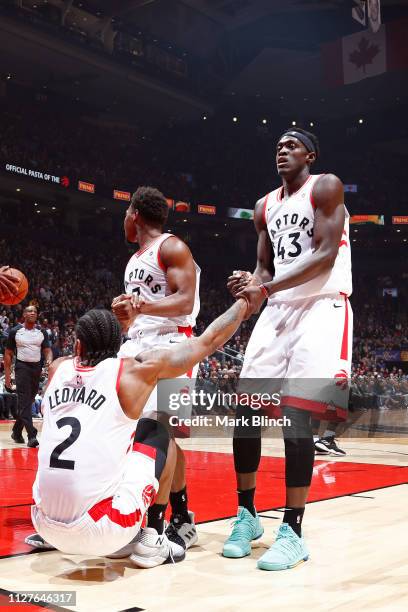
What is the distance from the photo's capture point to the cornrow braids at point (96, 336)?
286cm

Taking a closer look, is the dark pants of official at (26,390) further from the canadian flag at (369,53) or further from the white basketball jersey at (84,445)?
the canadian flag at (369,53)

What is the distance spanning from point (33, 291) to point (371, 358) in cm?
1232

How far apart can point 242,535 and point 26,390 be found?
18.9ft

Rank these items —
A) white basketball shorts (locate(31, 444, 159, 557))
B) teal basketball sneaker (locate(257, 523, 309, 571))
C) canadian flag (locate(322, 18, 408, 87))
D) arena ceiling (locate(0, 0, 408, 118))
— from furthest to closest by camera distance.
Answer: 1. arena ceiling (locate(0, 0, 408, 118))
2. canadian flag (locate(322, 18, 408, 87))
3. teal basketball sneaker (locate(257, 523, 309, 571))
4. white basketball shorts (locate(31, 444, 159, 557))

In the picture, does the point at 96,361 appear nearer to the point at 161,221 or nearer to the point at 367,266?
the point at 161,221

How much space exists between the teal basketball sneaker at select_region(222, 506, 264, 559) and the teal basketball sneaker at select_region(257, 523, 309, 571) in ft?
0.69

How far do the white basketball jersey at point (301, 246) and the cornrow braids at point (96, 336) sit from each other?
970 mm

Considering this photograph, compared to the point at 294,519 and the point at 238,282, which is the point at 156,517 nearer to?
the point at 294,519

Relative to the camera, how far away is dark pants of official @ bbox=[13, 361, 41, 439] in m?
8.57

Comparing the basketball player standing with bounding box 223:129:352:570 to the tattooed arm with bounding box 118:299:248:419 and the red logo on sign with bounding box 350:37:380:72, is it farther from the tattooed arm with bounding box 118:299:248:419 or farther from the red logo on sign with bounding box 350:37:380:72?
the red logo on sign with bounding box 350:37:380:72

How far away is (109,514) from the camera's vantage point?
2.72 meters

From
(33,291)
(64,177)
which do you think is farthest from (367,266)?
(33,291)

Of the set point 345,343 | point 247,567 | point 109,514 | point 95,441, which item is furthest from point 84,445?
point 345,343

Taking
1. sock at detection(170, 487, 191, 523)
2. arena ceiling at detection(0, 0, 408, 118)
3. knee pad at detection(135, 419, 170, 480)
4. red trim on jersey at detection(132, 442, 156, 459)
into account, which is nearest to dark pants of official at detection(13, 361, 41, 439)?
sock at detection(170, 487, 191, 523)
